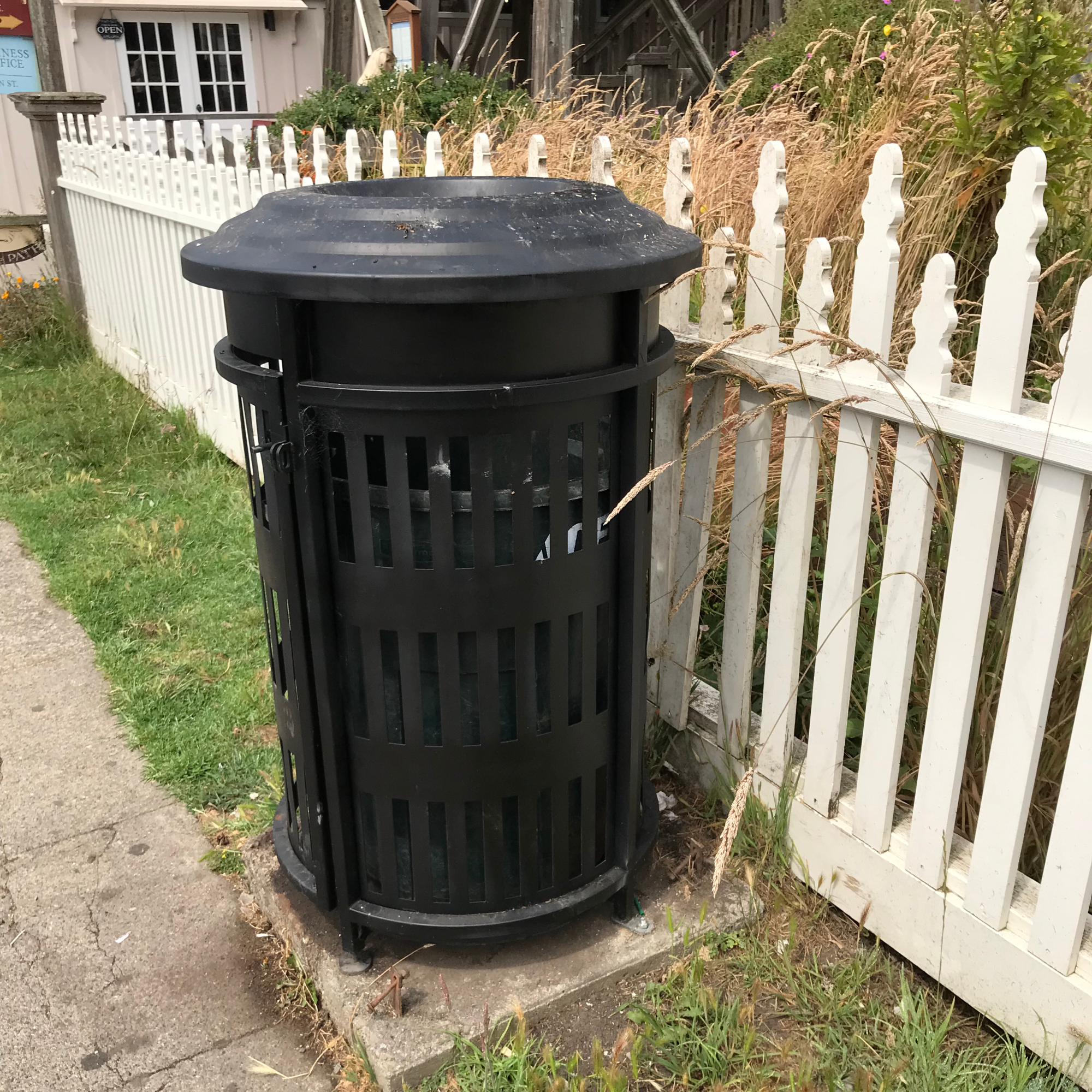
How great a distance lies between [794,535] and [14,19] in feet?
46.7

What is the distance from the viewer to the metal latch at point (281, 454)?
1841 millimetres

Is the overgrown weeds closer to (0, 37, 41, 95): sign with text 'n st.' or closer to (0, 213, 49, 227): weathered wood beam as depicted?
(0, 213, 49, 227): weathered wood beam

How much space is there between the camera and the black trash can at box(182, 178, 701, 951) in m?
1.74

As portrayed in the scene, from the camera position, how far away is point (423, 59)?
470 inches

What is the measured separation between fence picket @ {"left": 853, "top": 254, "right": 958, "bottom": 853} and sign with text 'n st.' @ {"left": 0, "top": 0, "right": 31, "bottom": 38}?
14.2 metres

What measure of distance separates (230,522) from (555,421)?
348 centimetres

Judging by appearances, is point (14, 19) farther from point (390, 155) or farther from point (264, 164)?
point (390, 155)

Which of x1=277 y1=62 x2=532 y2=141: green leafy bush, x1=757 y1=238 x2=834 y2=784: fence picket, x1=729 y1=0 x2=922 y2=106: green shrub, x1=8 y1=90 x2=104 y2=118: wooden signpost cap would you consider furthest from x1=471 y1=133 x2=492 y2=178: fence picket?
x1=8 y1=90 x2=104 y2=118: wooden signpost cap

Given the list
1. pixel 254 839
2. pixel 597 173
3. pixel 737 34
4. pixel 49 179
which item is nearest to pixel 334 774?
pixel 254 839

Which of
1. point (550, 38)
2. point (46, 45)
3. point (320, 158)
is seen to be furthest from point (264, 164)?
point (46, 45)

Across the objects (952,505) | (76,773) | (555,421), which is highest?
(555,421)

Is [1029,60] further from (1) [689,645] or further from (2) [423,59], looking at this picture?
(2) [423,59]

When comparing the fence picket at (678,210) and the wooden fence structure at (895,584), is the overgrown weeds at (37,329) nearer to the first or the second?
the wooden fence structure at (895,584)

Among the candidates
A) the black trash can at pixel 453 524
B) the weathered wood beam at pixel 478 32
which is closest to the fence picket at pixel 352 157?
the black trash can at pixel 453 524
